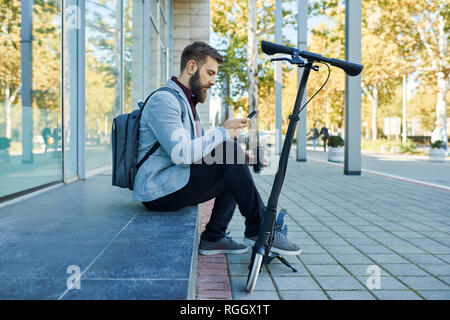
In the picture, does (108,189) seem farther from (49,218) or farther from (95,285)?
(95,285)

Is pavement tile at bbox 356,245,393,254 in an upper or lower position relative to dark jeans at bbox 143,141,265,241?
lower

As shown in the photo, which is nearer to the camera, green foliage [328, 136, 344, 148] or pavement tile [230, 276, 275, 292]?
pavement tile [230, 276, 275, 292]

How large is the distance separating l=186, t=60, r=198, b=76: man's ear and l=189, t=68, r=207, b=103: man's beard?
0.03 meters

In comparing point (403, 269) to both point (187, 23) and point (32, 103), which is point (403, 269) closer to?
point (32, 103)

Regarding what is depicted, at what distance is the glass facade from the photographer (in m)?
4.23

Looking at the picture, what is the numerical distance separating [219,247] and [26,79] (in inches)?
108

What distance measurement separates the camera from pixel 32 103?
4.63m

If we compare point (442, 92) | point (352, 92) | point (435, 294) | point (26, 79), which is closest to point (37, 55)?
point (26, 79)

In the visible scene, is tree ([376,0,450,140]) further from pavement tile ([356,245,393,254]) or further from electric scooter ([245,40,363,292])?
electric scooter ([245,40,363,292])

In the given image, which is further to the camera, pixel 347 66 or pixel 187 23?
pixel 187 23

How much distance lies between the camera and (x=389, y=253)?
11.6 feet

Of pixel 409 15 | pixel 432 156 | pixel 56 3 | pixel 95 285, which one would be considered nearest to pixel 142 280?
pixel 95 285

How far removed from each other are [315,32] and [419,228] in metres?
15.6

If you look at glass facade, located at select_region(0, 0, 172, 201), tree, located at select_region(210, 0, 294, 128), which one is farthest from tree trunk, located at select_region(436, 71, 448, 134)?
glass facade, located at select_region(0, 0, 172, 201)
